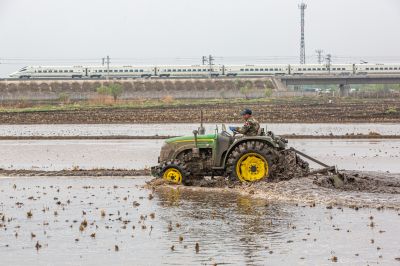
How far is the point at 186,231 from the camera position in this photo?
15469 millimetres

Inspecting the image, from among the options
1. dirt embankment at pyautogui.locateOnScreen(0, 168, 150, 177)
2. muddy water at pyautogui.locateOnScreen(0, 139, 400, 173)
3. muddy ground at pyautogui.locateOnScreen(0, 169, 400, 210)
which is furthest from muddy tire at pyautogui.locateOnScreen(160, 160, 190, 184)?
muddy water at pyautogui.locateOnScreen(0, 139, 400, 173)

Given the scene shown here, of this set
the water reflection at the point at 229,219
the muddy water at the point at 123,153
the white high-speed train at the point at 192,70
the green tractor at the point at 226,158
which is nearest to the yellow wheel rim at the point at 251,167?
the green tractor at the point at 226,158

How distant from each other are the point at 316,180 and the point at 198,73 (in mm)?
147996

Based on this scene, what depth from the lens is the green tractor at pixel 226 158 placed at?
20734 millimetres

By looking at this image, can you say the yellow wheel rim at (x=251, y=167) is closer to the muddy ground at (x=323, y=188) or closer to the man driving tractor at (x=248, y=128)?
the muddy ground at (x=323, y=188)

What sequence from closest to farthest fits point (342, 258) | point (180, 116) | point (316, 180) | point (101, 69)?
1. point (342, 258)
2. point (316, 180)
3. point (180, 116)
4. point (101, 69)

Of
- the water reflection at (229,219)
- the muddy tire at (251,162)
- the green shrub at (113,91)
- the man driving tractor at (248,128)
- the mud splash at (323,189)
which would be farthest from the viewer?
the green shrub at (113,91)

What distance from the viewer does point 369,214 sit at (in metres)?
17.0

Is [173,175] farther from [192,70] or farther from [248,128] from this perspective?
[192,70]

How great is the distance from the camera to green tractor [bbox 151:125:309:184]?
20734mm

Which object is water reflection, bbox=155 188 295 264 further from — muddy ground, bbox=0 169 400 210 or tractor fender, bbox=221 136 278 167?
tractor fender, bbox=221 136 278 167

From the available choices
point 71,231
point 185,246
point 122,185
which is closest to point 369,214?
point 185,246

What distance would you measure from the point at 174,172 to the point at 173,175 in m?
0.08

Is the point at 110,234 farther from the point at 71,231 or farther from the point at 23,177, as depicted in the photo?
the point at 23,177
